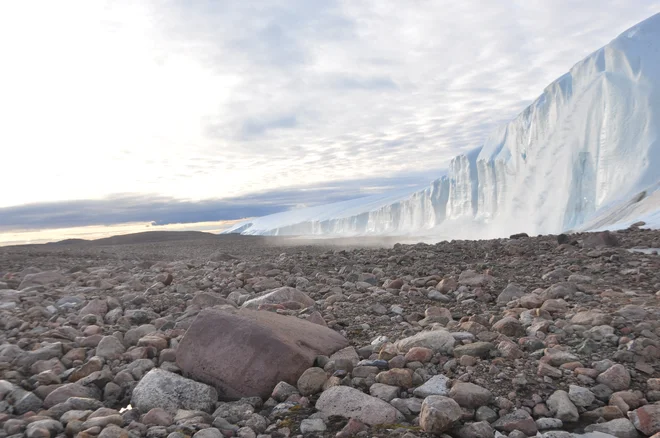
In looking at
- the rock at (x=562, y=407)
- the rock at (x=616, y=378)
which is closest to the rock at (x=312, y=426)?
the rock at (x=562, y=407)

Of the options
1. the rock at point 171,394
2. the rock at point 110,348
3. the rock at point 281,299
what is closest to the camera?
the rock at point 171,394

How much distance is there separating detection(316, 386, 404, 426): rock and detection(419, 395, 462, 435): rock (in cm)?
16

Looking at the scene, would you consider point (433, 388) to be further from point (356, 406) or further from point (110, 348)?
point (110, 348)

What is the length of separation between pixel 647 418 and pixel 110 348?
3.17 metres

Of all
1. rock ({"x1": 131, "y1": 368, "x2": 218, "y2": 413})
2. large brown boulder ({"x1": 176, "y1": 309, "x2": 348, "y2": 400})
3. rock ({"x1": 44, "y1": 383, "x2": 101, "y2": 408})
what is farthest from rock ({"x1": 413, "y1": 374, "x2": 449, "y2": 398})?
rock ({"x1": 44, "y1": 383, "x2": 101, "y2": 408})

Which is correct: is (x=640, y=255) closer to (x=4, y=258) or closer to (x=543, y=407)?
(x=543, y=407)

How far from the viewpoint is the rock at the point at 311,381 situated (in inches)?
93.6

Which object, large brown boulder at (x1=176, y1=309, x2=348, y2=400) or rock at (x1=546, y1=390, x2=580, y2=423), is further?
large brown boulder at (x1=176, y1=309, x2=348, y2=400)

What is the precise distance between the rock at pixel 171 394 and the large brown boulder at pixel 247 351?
0.39 ft

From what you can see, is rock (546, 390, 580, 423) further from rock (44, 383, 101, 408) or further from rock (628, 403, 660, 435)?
rock (44, 383, 101, 408)

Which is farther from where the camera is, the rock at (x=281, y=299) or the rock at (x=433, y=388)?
the rock at (x=281, y=299)

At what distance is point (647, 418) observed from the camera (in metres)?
1.88

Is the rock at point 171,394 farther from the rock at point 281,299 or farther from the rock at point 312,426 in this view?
the rock at point 281,299

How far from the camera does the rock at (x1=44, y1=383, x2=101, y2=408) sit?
7.94 feet
